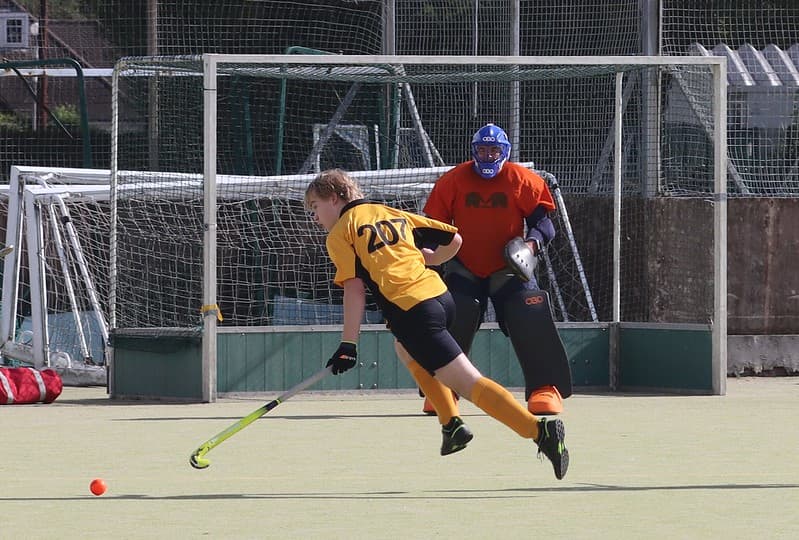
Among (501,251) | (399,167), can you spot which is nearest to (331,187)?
(501,251)

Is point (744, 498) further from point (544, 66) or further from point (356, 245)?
point (544, 66)

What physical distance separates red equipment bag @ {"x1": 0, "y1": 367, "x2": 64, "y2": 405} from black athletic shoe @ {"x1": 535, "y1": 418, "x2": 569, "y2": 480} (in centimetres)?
545

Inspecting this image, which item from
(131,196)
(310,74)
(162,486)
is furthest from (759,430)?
(131,196)

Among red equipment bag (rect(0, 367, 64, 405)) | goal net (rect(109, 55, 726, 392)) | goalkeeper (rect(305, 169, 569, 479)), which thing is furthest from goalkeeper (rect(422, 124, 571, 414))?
red equipment bag (rect(0, 367, 64, 405))

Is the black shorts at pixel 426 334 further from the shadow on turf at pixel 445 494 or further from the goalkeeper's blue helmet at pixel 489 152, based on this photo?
the goalkeeper's blue helmet at pixel 489 152

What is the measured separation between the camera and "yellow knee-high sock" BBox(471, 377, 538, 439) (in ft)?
21.5

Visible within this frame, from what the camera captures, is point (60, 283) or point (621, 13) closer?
point (60, 283)

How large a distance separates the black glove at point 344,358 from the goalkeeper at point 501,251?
8.49 feet

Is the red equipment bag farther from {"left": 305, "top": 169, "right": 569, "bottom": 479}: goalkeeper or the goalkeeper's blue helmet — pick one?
{"left": 305, "top": 169, "right": 569, "bottom": 479}: goalkeeper

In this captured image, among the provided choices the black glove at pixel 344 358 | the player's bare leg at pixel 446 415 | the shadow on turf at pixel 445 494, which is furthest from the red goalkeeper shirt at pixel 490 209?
the shadow on turf at pixel 445 494

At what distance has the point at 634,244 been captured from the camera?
13805mm

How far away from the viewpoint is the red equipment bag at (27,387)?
1101 cm

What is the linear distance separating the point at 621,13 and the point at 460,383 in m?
8.31

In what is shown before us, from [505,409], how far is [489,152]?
3.08m
